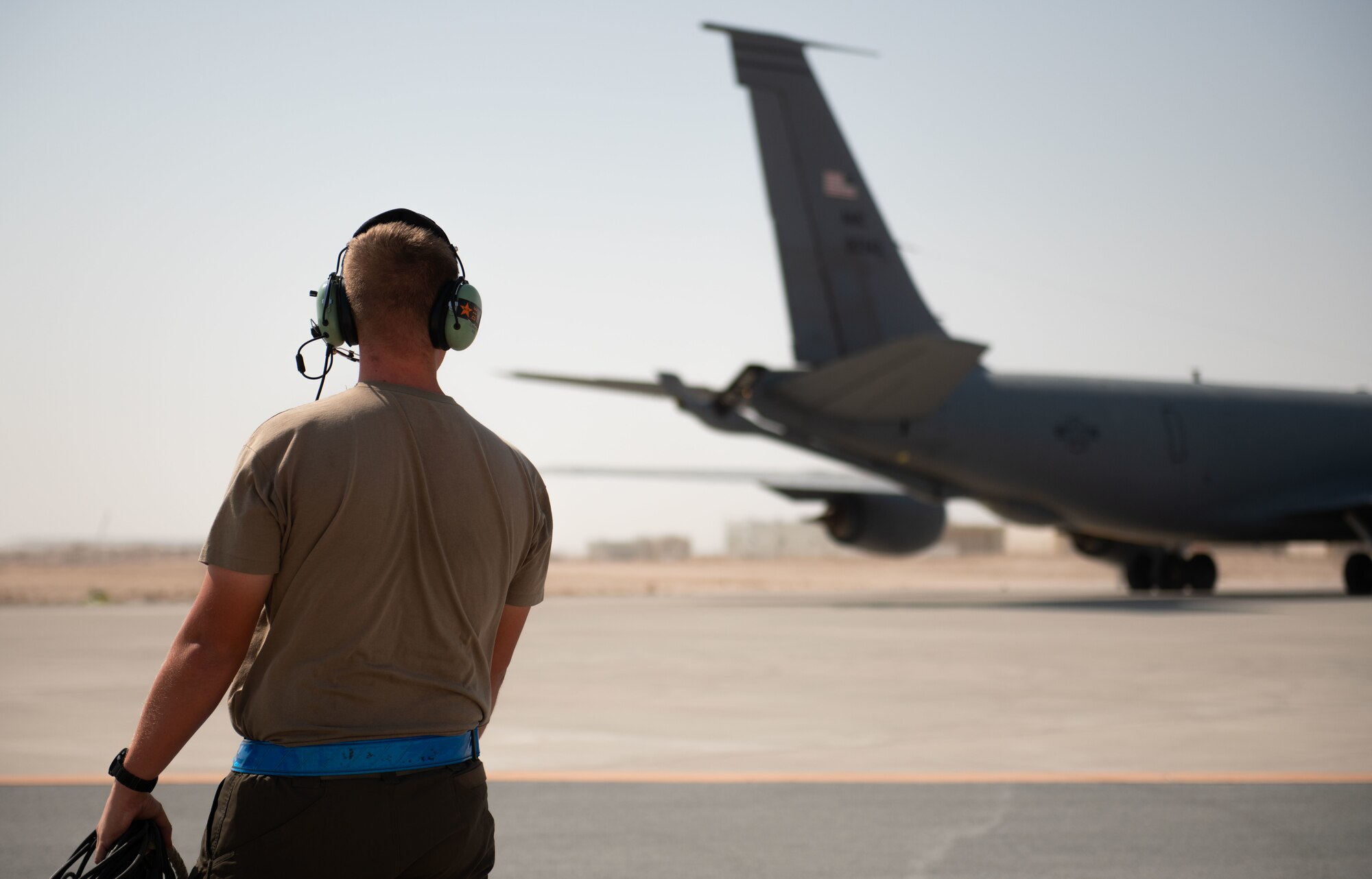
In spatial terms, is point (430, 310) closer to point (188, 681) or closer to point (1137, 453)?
point (188, 681)

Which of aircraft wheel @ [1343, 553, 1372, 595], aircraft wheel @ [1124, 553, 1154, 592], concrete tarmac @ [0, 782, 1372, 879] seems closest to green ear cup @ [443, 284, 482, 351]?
concrete tarmac @ [0, 782, 1372, 879]

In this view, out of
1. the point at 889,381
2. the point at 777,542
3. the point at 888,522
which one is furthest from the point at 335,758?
the point at 777,542

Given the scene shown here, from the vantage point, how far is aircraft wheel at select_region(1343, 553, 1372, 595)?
27.1 meters

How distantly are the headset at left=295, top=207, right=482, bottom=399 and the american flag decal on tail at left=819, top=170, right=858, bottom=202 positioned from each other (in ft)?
66.9

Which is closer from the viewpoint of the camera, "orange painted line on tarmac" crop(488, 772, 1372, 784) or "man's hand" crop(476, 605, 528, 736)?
"man's hand" crop(476, 605, 528, 736)

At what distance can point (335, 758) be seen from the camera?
2.12 meters

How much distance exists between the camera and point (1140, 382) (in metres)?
25.4

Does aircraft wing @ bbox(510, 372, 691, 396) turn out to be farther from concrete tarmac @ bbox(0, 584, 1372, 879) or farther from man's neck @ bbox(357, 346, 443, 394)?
man's neck @ bbox(357, 346, 443, 394)

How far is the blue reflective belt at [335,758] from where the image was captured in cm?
211

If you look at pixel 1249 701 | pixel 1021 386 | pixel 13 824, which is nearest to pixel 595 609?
pixel 1021 386

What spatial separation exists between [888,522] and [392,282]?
80.6ft

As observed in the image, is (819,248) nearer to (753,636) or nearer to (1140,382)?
(1140,382)

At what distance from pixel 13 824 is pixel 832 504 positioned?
22380 mm

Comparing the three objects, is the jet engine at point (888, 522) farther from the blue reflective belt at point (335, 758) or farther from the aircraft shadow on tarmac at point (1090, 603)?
the blue reflective belt at point (335, 758)
